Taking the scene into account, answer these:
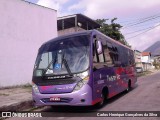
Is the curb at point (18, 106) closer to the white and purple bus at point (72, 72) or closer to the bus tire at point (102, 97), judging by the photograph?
the white and purple bus at point (72, 72)

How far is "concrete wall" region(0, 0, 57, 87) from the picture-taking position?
56.4ft

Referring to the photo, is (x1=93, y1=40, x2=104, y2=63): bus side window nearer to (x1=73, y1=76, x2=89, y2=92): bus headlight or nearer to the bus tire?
(x1=73, y1=76, x2=89, y2=92): bus headlight

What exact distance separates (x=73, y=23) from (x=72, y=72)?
23.3 metres

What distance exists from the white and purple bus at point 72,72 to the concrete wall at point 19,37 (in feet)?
26.6

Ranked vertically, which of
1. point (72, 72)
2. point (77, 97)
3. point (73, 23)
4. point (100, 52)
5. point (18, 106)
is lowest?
point (18, 106)

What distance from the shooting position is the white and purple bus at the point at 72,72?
334 inches

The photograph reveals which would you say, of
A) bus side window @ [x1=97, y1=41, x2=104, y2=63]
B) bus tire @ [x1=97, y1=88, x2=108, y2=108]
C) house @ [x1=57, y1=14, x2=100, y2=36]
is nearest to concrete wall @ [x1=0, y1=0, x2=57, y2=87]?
house @ [x1=57, y1=14, x2=100, y2=36]

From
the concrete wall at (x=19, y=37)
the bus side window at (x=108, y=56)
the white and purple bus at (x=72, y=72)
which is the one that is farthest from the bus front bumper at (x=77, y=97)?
the concrete wall at (x=19, y=37)

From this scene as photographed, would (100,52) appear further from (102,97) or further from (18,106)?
(18,106)

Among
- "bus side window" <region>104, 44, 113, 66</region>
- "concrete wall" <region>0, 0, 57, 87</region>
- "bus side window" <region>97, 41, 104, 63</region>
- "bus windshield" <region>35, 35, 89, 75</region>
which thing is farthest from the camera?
"concrete wall" <region>0, 0, 57, 87</region>

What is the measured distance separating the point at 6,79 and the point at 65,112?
8.84 m

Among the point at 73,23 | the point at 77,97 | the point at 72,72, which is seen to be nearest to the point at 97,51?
the point at 72,72

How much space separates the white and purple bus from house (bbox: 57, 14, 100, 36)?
18.0m

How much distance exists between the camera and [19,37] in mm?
18562
